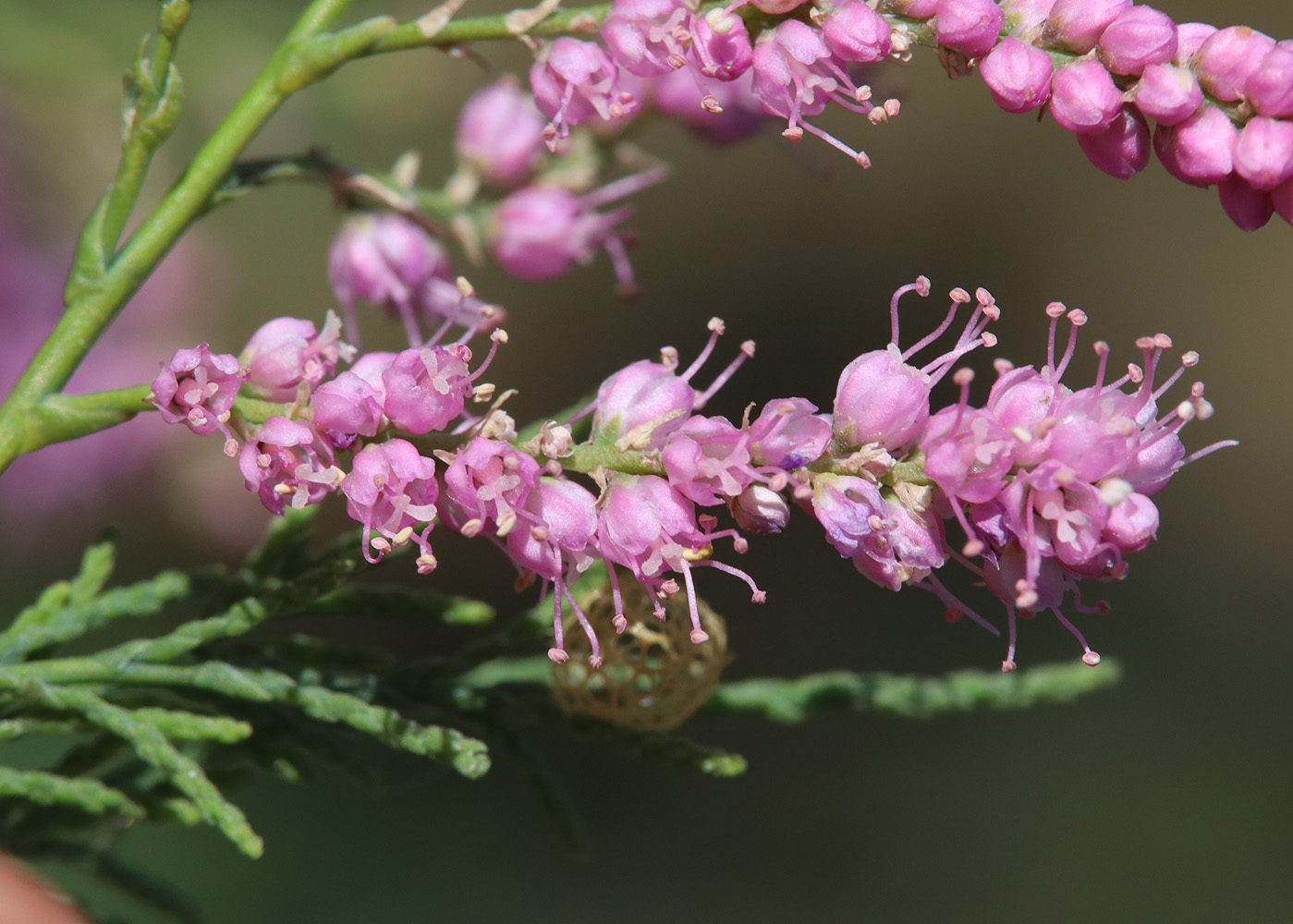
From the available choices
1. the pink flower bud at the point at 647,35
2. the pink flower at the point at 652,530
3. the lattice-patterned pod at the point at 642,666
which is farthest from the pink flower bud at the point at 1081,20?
the lattice-patterned pod at the point at 642,666

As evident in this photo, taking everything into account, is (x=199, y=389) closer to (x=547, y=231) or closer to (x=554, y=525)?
(x=554, y=525)

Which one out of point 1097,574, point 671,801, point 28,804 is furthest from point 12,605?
point 1097,574

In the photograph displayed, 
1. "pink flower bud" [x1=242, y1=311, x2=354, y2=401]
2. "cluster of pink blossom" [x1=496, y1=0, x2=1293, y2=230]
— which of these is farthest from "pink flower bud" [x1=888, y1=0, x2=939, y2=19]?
"pink flower bud" [x1=242, y1=311, x2=354, y2=401]

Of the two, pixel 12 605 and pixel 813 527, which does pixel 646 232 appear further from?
pixel 12 605

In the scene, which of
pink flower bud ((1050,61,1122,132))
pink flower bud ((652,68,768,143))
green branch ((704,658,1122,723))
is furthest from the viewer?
pink flower bud ((652,68,768,143))

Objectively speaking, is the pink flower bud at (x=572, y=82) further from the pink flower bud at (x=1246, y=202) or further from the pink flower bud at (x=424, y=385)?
the pink flower bud at (x=1246, y=202)

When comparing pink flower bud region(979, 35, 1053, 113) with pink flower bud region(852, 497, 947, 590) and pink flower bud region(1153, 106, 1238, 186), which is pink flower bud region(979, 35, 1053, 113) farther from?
pink flower bud region(852, 497, 947, 590)
